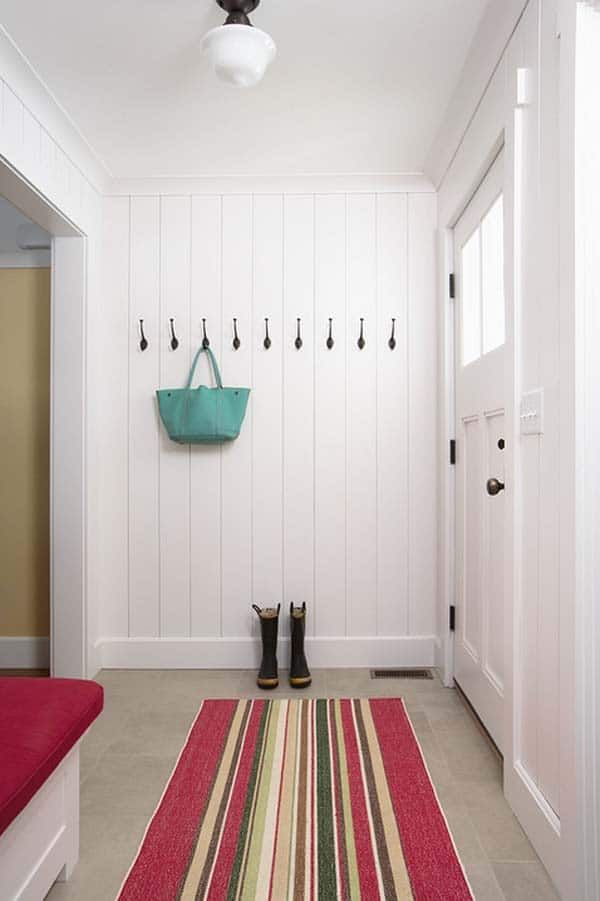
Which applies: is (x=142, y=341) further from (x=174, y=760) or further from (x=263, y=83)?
(x=174, y=760)

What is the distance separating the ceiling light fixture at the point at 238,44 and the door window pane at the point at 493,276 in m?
0.87

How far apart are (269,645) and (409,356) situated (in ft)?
4.72

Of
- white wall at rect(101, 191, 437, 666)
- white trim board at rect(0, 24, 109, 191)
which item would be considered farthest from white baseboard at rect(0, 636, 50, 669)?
white trim board at rect(0, 24, 109, 191)

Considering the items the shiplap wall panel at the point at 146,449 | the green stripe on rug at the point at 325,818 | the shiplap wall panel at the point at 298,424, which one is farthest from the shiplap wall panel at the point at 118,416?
the green stripe on rug at the point at 325,818

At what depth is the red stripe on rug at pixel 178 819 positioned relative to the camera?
151 centimetres

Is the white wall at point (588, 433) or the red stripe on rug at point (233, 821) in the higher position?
the white wall at point (588, 433)

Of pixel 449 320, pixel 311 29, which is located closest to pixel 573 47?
pixel 311 29

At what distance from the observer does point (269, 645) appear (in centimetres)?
283

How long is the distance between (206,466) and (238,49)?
1701mm

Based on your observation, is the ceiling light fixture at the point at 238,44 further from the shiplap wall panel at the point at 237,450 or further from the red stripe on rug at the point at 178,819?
the red stripe on rug at the point at 178,819

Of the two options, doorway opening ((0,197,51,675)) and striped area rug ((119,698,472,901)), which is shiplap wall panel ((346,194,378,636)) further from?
doorway opening ((0,197,51,675))

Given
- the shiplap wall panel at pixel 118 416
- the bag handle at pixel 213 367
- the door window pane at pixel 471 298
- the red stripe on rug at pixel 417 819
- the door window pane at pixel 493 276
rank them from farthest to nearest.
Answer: the shiplap wall panel at pixel 118 416, the bag handle at pixel 213 367, the door window pane at pixel 471 298, the door window pane at pixel 493 276, the red stripe on rug at pixel 417 819

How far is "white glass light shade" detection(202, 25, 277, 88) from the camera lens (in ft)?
5.85

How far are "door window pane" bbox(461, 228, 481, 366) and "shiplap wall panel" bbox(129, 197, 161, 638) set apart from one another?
137 cm
